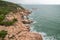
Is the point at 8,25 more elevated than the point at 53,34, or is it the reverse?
the point at 8,25

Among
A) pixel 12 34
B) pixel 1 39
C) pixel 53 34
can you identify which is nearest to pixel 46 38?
pixel 53 34

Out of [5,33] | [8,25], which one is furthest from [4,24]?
[5,33]

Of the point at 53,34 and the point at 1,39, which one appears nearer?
the point at 1,39

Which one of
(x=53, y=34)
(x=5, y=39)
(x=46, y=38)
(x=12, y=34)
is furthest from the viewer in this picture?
(x=53, y=34)

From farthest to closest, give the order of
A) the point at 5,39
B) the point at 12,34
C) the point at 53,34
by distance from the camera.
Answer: the point at 53,34, the point at 12,34, the point at 5,39

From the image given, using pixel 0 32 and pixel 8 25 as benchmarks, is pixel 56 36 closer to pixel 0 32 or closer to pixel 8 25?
pixel 8 25

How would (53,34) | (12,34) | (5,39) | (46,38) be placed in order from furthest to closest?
(53,34)
(46,38)
(12,34)
(5,39)

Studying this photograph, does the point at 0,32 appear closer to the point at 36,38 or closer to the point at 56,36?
the point at 36,38

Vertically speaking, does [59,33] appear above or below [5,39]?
below

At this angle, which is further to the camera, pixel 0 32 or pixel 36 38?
pixel 36 38
